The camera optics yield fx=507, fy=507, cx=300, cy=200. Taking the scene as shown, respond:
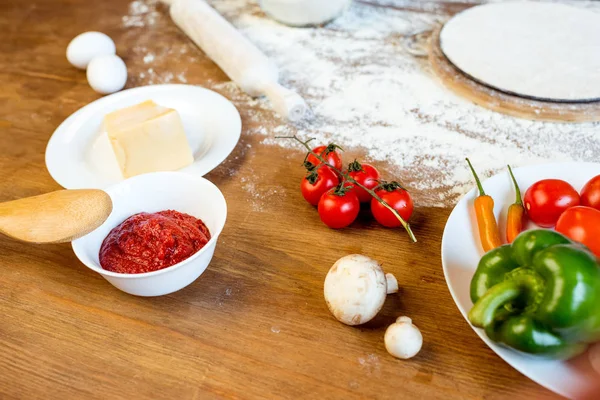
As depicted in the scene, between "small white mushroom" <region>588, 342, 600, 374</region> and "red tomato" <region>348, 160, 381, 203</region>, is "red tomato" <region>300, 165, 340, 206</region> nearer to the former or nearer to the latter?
"red tomato" <region>348, 160, 381, 203</region>

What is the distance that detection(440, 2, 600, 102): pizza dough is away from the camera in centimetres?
144

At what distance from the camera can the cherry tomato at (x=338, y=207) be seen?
1079mm

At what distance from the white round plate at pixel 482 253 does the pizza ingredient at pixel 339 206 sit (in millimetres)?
207

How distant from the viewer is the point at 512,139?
1364mm

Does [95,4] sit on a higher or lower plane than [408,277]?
lower

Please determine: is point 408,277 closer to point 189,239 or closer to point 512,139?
point 189,239

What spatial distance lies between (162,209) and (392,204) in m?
0.50

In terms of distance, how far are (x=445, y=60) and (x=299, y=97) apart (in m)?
0.51

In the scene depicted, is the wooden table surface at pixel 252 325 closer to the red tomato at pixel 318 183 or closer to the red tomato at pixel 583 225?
the red tomato at pixel 318 183

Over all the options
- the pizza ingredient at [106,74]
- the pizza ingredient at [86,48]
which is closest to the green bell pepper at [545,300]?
the pizza ingredient at [106,74]

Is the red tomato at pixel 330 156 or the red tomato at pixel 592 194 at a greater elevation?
the red tomato at pixel 592 194

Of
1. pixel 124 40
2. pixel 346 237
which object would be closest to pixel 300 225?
pixel 346 237

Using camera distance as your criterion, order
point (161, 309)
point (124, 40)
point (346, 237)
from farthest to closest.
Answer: point (124, 40) → point (346, 237) → point (161, 309)

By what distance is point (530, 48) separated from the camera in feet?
5.19
